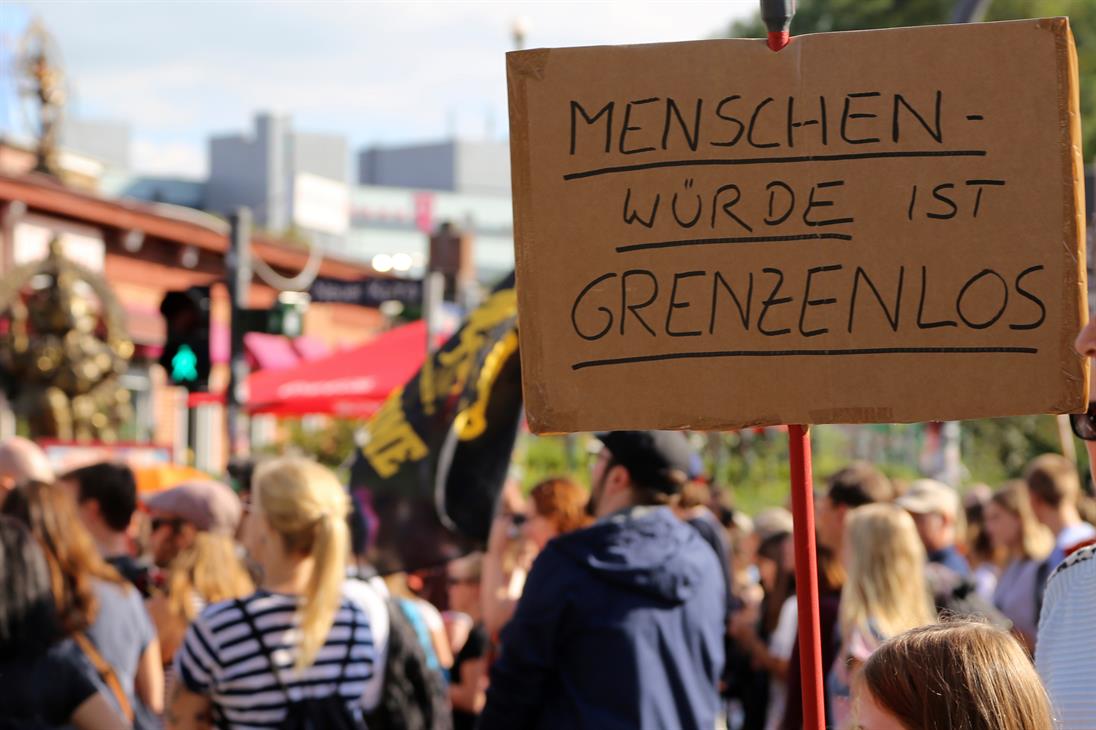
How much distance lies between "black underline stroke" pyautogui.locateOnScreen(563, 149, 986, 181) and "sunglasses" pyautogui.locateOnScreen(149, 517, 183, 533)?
3867 millimetres

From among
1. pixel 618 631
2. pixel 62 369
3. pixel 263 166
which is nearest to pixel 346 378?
pixel 62 369

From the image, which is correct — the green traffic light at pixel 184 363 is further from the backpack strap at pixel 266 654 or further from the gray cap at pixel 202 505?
the backpack strap at pixel 266 654

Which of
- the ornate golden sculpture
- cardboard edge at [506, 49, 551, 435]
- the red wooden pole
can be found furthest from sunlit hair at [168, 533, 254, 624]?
the ornate golden sculpture

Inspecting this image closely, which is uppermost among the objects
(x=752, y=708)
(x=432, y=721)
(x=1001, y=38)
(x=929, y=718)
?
(x=1001, y=38)

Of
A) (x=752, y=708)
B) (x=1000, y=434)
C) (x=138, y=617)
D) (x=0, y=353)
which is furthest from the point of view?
(x=1000, y=434)

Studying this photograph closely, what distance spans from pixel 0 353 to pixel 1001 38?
51.7 feet

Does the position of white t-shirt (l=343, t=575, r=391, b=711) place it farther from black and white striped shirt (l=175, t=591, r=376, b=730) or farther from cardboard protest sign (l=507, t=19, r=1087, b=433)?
cardboard protest sign (l=507, t=19, r=1087, b=433)

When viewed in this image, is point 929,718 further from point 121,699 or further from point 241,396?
point 241,396

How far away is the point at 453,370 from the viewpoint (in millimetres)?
5996

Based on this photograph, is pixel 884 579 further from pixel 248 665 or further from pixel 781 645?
pixel 248 665

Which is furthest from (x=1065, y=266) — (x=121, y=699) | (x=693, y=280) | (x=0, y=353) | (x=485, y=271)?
(x=485, y=271)

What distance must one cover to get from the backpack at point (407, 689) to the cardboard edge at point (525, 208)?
1730 millimetres

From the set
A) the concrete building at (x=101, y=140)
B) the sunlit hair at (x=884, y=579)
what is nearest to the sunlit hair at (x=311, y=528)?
the sunlit hair at (x=884, y=579)

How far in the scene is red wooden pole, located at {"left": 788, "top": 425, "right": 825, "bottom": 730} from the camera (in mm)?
2707
